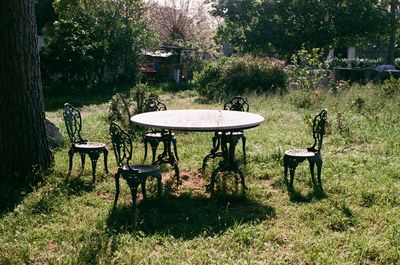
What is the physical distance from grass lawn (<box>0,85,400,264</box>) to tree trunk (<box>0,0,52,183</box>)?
46 centimetres

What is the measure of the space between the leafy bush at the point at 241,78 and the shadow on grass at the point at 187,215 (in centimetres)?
982

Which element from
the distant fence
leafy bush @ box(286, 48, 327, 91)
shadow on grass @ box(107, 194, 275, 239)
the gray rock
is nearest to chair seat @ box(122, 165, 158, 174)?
shadow on grass @ box(107, 194, 275, 239)

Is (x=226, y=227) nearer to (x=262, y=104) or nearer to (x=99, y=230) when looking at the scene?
(x=99, y=230)

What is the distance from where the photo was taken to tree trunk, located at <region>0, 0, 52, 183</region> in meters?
5.15

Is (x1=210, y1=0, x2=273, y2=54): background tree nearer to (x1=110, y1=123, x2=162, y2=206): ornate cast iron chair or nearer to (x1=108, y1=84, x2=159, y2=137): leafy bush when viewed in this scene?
(x1=108, y1=84, x2=159, y2=137): leafy bush

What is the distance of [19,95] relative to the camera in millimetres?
5273

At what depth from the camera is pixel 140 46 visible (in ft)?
63.7

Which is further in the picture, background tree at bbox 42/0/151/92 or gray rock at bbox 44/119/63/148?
background tree at bbox 42/0/151/92

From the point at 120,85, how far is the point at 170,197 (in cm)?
1420

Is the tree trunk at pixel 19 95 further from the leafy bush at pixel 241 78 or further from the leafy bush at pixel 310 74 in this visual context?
the leafy bush at pixel 241 78

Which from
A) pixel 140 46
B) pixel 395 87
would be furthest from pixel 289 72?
pixel 140 46

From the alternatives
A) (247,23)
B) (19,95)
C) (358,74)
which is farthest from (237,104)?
(247,23)

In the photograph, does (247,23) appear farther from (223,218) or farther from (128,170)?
(223,218)

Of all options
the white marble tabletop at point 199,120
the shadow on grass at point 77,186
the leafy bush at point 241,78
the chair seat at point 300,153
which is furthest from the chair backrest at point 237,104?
the leafy bush at point 241,78
